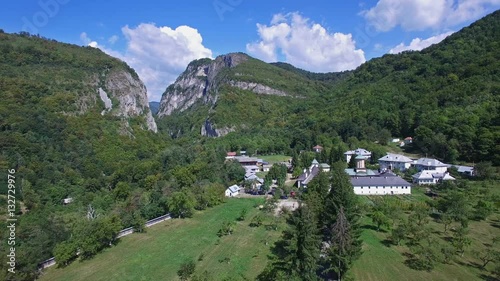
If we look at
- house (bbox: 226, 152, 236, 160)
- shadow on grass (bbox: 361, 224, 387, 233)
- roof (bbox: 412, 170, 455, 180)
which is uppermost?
house (bbox: 226, 152, 236, 160)

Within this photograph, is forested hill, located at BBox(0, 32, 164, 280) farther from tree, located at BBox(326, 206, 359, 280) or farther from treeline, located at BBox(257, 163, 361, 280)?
tree, located at BBox(326, 206, 359, 280)

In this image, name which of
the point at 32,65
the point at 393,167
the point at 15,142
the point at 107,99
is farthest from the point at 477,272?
the point at 32,65

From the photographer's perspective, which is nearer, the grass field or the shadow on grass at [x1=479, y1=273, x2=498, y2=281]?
the shadow on grass at [x1=479, y1=273, x2=498, y2=281]

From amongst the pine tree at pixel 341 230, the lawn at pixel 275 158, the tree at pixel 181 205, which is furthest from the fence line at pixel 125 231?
the lawn at pixel 275 158

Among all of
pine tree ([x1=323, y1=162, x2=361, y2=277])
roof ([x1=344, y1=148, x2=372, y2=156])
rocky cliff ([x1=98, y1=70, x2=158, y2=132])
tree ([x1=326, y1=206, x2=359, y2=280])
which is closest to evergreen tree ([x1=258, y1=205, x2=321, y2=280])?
tree ([x1=326, y1=206, x2=359, y2=280])

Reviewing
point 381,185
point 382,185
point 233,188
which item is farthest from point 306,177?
point 233,188

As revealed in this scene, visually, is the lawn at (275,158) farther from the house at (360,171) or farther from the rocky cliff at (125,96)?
the rocky cliff at (125,96)

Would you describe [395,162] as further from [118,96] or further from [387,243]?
[118,96]
